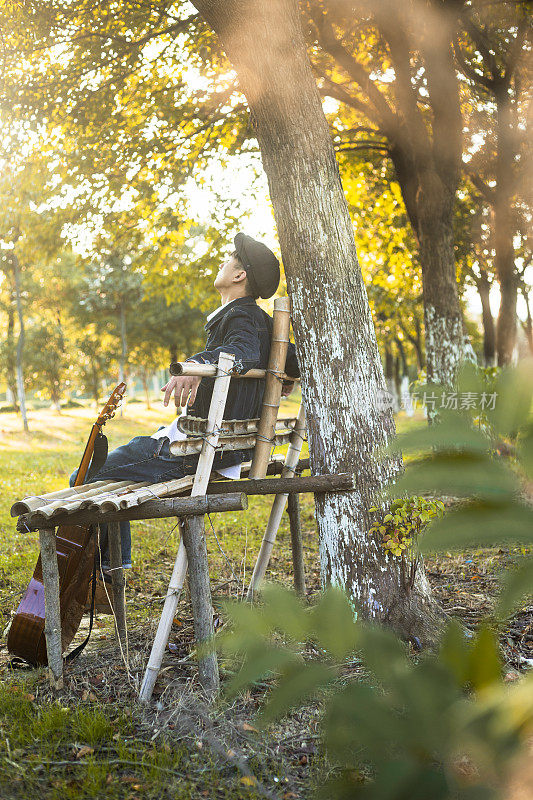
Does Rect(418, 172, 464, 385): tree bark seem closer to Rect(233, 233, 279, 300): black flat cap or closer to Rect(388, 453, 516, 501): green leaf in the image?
Rect(233, 233, 279, 300): black flat cap

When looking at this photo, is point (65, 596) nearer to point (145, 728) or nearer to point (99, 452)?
point (99, 452)

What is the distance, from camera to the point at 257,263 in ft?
13.1

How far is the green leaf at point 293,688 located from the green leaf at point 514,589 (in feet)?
0.62

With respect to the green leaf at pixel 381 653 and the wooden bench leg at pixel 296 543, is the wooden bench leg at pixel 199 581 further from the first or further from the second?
the green leaf at pixel 381 653

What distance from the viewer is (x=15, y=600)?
200 inches

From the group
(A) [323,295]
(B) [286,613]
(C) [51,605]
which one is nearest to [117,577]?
(C) [51,605]

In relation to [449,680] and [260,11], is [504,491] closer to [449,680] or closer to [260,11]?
[449,680]

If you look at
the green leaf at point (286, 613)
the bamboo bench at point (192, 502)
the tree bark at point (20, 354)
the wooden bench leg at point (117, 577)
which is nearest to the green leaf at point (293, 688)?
the green leaf at point (286, 613)

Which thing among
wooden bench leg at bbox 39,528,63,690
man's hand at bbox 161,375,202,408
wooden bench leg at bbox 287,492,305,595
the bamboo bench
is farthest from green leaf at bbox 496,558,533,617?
wooden bench leg at bbox 287,492,305,595

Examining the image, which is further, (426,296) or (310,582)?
(426,296)

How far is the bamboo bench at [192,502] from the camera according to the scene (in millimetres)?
3145

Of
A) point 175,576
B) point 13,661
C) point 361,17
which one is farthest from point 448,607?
point 361,17

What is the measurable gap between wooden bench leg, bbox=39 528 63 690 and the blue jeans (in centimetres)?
50

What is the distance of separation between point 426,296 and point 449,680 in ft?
28.8
